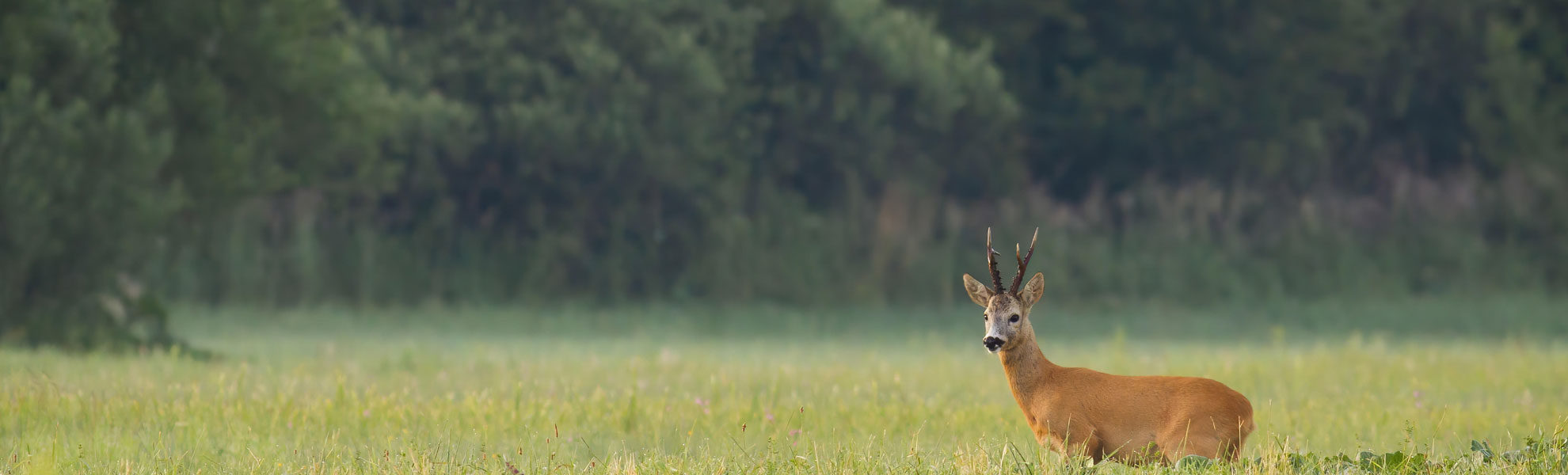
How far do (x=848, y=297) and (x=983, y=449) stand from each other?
24.3m

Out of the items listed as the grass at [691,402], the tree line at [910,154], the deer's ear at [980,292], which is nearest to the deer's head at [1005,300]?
the deer's ear at [980,292]

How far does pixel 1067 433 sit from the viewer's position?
7719 mm

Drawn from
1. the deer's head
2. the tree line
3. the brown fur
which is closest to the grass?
the brown fur

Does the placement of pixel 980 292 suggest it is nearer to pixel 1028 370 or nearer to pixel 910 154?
pixel 1028 370

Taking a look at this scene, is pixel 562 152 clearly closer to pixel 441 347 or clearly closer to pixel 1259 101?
pixel 441 347

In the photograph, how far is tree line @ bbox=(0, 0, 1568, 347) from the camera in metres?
29.8

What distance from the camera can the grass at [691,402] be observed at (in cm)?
846

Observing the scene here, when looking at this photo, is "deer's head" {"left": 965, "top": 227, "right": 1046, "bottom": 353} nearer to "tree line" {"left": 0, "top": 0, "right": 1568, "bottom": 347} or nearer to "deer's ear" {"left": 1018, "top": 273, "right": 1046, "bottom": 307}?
"deer's ear" {"left": 1018, "top": 273, "right": 1046, "bottom": 307}

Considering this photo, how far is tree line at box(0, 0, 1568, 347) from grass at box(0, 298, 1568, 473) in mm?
4104

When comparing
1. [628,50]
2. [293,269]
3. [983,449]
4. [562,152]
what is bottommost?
[983,449]

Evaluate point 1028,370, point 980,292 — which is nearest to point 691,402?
point 1028,370

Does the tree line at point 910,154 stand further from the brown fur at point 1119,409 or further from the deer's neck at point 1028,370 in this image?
the brown fur at point 1119,409

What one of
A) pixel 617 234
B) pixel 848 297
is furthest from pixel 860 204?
pixel 617 234

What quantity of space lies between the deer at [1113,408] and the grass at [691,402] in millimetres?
188
